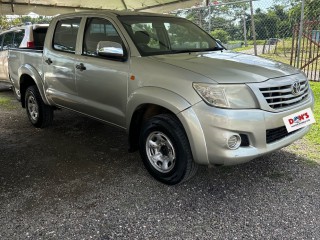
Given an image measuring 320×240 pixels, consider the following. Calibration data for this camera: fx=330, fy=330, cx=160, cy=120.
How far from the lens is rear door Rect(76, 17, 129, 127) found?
3.75 m

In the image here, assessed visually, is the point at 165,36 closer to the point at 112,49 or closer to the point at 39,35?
the point at 112,49

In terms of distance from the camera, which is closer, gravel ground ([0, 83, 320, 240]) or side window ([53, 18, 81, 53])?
gravel ground ([0, 83, 320, 240])

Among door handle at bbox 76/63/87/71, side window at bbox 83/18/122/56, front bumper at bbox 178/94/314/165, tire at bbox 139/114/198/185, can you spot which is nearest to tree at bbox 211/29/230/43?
side window at bbox 83/18/122/56

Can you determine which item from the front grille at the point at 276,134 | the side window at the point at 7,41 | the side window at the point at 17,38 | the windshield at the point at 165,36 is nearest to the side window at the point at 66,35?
the windshield at the point at 165,36

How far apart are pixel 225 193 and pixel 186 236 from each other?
2.72ft

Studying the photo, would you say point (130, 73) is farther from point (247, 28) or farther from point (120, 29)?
point (247, 28)

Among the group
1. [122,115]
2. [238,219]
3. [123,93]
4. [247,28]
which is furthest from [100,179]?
[247,28]

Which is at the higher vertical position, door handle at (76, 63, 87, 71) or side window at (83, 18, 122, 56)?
side window at (83, 18, 122, 56)

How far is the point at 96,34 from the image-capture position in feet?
13.8

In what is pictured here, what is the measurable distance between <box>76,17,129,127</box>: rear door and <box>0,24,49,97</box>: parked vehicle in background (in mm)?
2398

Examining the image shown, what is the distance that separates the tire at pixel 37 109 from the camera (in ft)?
17.8

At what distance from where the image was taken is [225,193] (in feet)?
10.9

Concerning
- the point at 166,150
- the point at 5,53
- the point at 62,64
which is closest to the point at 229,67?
the point at 166,150

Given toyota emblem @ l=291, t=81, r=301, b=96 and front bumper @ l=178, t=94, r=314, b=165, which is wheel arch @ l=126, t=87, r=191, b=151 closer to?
front bumper @ l=178, t=94, r=314, b=165
